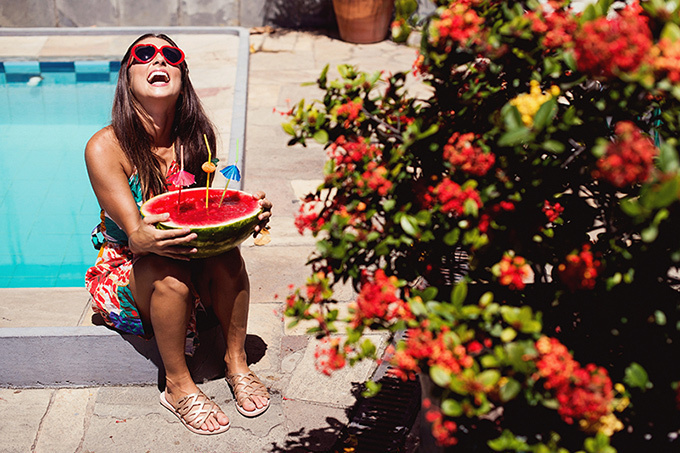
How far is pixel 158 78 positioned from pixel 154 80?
0.02m

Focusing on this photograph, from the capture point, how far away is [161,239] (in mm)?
2855

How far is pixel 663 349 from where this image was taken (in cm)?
206

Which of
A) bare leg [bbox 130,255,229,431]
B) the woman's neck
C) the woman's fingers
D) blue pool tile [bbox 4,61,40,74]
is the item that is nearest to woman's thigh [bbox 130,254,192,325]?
bare leg [bbox 130,255,229,431]

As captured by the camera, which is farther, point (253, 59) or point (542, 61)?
point (253, 59)

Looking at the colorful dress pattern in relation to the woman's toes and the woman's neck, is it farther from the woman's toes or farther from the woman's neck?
the woman's toes

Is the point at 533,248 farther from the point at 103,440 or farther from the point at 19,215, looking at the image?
the point at 19,215

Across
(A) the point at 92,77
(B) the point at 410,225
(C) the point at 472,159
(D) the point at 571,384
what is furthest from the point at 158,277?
(A) the point at 92,77

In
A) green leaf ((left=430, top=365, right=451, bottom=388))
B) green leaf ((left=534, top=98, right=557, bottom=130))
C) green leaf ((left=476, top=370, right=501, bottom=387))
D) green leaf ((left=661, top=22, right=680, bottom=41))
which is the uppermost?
green leaf ((left=661, top=22, right=680, bottom=41))

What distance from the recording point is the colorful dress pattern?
3225 millimetres

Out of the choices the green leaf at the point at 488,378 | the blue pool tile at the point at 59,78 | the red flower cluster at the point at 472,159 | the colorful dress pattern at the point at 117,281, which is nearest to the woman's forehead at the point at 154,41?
the colorful dress pattern at the point at 117,281

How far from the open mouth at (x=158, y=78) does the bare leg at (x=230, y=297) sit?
88 centimetres

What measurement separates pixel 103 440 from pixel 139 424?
177 mm

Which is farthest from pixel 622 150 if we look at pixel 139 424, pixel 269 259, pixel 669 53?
pixel 269 259

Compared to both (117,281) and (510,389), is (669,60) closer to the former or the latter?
(510,389)
